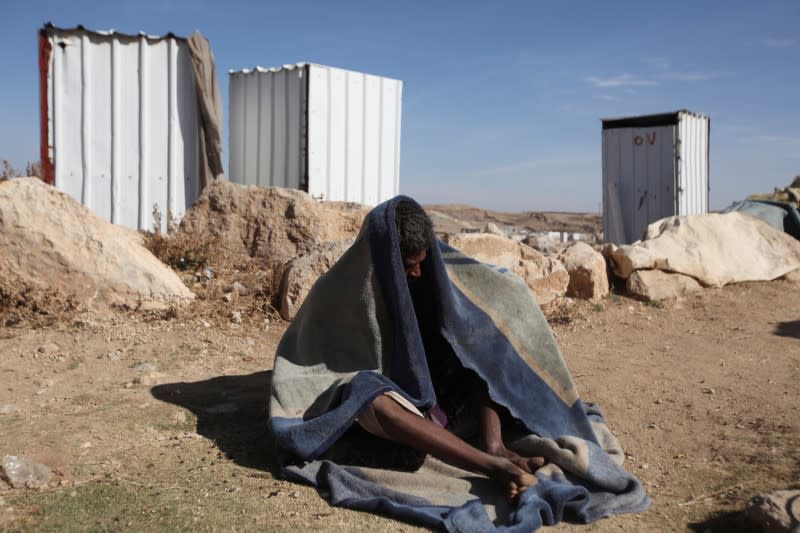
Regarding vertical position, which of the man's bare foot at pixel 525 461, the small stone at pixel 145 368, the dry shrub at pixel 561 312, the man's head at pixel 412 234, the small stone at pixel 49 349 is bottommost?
the man's bare foot at pixel 525 461

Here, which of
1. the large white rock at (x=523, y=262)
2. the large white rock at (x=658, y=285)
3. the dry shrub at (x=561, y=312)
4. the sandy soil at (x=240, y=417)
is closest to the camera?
the sandy soil at (x=240, y=417)

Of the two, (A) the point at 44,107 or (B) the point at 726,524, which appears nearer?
(B) the point at 726,524

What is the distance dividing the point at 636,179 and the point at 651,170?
12.0 inches

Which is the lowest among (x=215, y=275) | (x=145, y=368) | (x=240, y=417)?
(x=240, y=417)

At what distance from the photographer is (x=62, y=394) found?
3.74 m

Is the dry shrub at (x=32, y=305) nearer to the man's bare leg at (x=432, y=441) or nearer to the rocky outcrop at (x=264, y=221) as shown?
the rocky outcrop at (x=264, y=221)

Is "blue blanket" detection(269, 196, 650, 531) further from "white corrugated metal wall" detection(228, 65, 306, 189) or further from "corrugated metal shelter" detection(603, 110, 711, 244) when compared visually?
"corrugated metal shelter" detection(603, 110, 711, 244)

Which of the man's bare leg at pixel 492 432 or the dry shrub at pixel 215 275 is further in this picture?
the dry shrub at pixel 215 275

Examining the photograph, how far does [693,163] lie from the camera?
10500 mm

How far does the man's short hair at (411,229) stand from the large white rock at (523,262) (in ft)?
9.92

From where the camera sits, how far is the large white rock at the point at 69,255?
16.0ft

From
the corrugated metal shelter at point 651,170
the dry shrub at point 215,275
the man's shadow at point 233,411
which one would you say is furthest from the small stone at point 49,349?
the corrugated metal shelter at point 651,170

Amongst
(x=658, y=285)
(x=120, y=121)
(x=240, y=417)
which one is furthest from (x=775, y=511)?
(x=120, y=121)

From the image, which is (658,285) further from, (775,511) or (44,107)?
(44,107)
